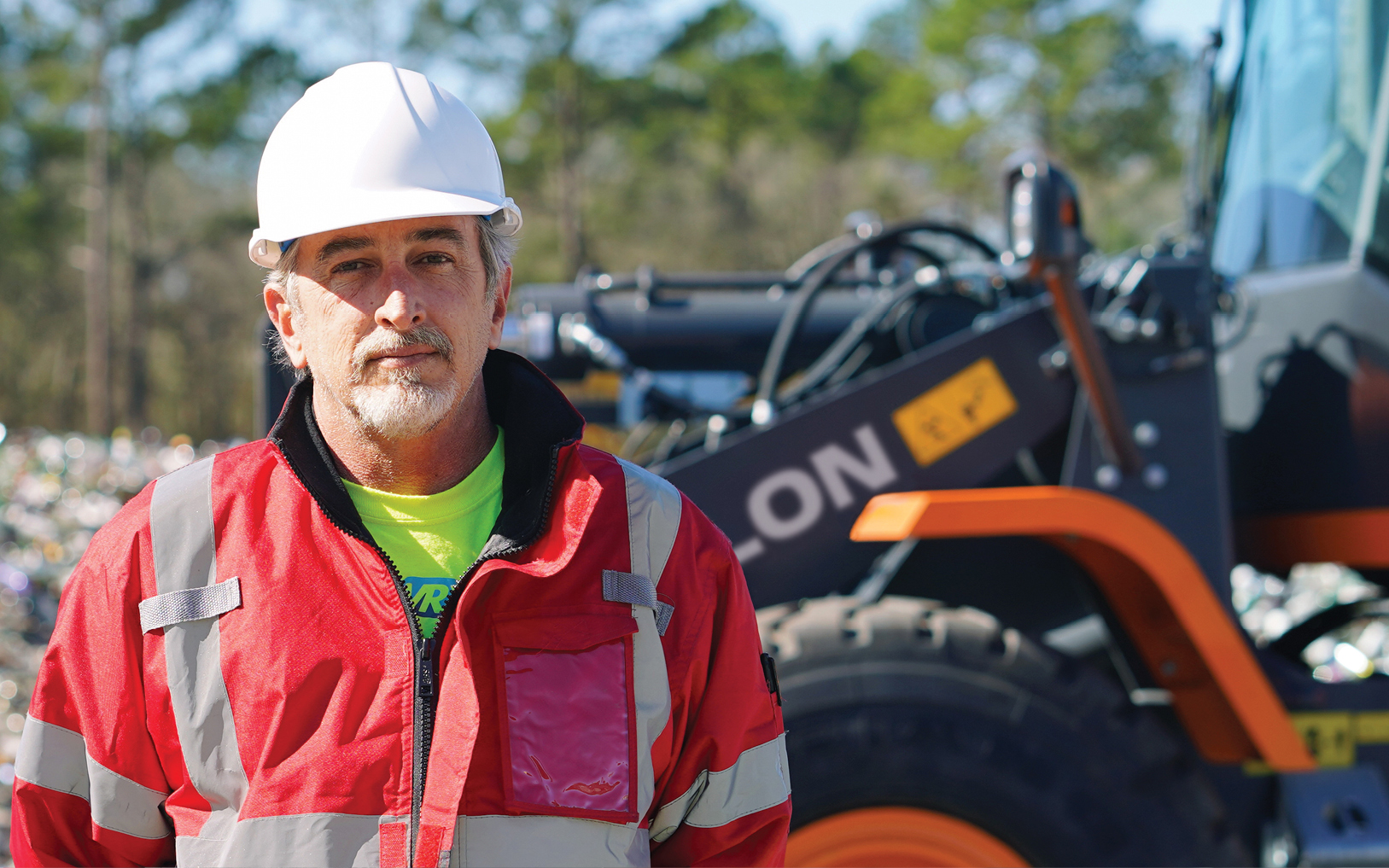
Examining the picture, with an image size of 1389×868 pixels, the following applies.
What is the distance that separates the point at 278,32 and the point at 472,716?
23.6 m

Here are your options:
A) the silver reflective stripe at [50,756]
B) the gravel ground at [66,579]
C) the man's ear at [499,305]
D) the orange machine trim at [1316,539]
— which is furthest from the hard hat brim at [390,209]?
the gravel ground at [66,579]

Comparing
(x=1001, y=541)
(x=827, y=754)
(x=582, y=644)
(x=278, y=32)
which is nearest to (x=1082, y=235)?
(x=1001, y=541)

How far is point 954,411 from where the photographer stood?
2902mm

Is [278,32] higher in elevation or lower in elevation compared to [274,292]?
higher

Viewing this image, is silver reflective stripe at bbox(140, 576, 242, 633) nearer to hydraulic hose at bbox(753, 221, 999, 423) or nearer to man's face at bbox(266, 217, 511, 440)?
man's face at bbox(266, 217, 511, 440)

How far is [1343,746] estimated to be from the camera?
2877 millimetres

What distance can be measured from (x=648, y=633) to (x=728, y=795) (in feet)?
0.89

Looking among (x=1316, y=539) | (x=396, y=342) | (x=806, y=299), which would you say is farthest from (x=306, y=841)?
(x=1316, y=539)

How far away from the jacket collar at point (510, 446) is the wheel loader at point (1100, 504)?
3.51ft

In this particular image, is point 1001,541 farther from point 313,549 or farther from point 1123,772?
point 313,549

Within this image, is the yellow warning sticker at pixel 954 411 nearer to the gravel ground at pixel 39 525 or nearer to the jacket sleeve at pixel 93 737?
the jacket sleeve at pixel 93 737

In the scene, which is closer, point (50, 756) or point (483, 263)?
point (50, 756)

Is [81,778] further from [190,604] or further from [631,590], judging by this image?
[631,590]

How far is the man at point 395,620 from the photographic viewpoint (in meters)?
1.47
